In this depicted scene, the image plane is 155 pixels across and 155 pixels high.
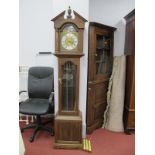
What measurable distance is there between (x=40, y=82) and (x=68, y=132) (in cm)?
97

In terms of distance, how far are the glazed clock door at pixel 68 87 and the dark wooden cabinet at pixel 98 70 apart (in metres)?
0.40

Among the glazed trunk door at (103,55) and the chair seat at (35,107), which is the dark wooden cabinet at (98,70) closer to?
the glazed trunk door at (103,55)

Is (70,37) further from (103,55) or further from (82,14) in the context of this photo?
(103,55)

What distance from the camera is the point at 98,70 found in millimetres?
3049

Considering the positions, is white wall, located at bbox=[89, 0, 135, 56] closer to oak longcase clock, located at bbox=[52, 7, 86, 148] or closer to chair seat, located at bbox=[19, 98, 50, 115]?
oak longcase clock, located at bbox=[52, 7, 86, 148]

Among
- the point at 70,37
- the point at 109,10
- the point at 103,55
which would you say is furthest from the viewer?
the point at 109,10

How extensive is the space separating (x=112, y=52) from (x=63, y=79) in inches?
48.1

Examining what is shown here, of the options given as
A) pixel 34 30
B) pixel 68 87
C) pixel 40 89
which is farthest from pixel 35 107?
pixel 34 30

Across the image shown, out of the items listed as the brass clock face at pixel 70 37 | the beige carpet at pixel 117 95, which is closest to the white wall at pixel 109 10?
the beige carpet at pixel 117 95
